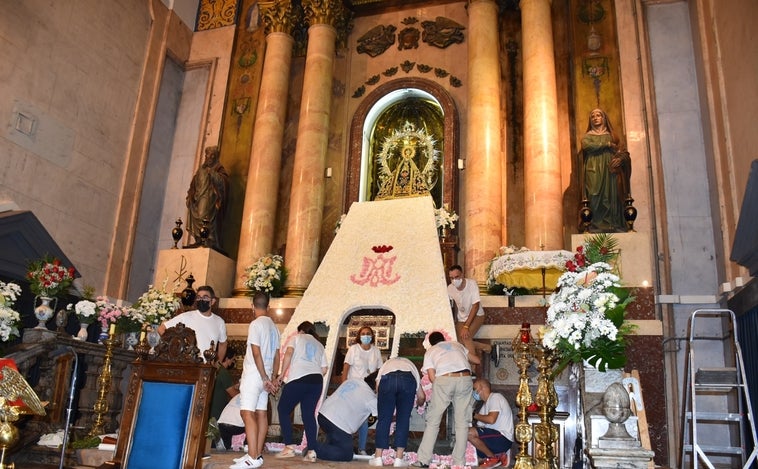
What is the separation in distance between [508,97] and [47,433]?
30.4 feet

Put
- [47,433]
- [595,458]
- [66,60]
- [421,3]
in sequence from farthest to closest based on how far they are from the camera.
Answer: [421,3] → [66,60] → [47,433] → [595,458]

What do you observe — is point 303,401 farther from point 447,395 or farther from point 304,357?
point 447,395

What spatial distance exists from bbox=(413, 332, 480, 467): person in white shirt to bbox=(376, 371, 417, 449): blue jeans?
9.0 inches

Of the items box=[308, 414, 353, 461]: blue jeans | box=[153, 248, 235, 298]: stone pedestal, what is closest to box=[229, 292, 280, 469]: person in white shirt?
box=[308, 414, 353, 461]: blue jeans

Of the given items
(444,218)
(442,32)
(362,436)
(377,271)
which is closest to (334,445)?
(362,436)

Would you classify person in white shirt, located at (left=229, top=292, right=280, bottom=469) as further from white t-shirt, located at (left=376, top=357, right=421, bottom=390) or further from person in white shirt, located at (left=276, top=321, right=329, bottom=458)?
white t-shirt, located at (left=376, top=357, right=421, bottom=390)

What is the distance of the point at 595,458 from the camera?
14.6 feet

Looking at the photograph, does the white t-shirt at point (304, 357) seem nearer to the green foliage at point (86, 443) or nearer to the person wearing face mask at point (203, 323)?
the person wearing face mask at point (203, 323)

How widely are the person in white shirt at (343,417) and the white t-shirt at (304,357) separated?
0.36m

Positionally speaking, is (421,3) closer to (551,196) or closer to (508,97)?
(508,97)

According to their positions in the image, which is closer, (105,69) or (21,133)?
(21,133)

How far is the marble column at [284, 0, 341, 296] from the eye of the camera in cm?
1161

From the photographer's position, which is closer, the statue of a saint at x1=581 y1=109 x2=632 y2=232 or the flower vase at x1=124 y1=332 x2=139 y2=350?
the flower vase at x1=124 y1=332 x2=139 y2=350

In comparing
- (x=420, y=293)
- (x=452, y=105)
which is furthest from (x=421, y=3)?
(x=420, y=293)
